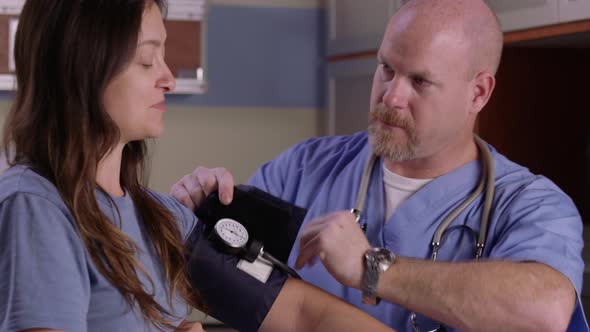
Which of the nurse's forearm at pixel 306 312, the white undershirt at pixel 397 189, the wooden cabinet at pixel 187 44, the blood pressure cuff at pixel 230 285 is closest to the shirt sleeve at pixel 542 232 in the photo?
the white undershirt at pixel 397 189

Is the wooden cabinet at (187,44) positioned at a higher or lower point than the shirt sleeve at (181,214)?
higher

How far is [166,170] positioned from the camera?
309 centimetres

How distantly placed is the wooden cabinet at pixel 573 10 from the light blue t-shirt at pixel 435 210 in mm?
453

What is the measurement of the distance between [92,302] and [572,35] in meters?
1.47

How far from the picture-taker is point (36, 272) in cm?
94

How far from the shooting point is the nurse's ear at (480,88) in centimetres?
173

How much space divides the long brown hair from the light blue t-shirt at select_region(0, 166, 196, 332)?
0.7 inches

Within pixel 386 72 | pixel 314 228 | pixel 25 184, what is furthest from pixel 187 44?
pixel 25 184

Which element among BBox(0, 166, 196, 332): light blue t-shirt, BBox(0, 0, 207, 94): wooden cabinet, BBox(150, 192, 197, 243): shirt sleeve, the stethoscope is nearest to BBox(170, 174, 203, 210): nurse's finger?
BBox(150, 192, 197, 243): shirt sleeve

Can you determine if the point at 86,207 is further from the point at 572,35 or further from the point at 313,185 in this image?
the point at 572,35

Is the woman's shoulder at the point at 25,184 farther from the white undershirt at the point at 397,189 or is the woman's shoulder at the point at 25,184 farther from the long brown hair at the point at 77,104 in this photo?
the white undershirt at the point at 397,189

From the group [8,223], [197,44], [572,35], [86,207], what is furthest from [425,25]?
[197,44]

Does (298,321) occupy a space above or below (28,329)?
Answer: below

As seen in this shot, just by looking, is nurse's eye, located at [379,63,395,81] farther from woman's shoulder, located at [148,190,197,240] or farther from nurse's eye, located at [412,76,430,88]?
woman's shoulder, located at [148,190,197,240]
